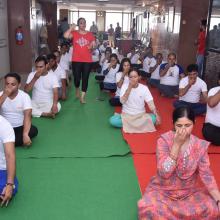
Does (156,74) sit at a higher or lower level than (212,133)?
higher

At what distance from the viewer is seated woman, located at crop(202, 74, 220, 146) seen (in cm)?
391

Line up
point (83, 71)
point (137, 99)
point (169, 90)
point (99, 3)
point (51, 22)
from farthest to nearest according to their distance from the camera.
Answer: point (99, 3) < point (51, 22) < point (169, 90) < point (83, 71) < point (137, 99)

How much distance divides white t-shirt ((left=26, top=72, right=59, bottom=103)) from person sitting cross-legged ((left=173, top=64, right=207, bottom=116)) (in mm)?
1964

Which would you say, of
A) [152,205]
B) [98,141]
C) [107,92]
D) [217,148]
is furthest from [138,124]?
[107,92]

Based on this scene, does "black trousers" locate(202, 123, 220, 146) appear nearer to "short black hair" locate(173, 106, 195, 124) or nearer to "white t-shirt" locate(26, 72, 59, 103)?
"short black hair" locate(173, 106, 195, 124)

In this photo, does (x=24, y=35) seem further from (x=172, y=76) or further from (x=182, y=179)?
(x=182, y=179)

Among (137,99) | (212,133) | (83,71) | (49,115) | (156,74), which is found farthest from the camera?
(156,74)

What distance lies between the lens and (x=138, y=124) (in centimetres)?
444

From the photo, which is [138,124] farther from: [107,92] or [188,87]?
[107,92]

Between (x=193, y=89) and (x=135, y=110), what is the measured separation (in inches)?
48.8

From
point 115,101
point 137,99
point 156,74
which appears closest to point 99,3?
point 156,74

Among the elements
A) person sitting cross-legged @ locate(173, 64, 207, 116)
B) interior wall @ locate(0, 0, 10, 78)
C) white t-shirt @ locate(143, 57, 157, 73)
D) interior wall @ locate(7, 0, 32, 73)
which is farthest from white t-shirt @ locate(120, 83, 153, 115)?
interior wall @ locate(7, 0, 32, 73)

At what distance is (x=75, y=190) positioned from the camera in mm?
2857

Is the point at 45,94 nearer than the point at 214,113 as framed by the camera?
No
